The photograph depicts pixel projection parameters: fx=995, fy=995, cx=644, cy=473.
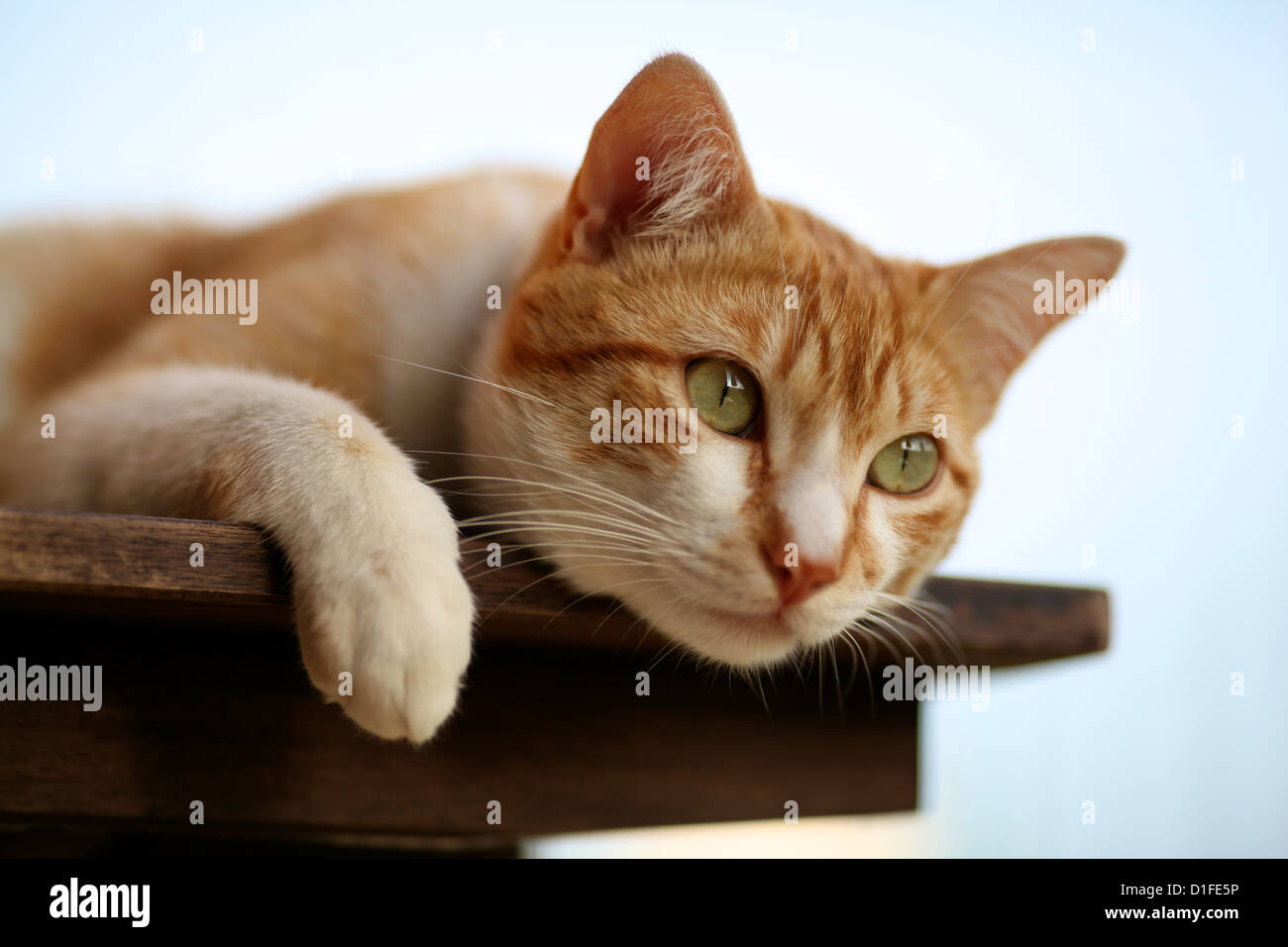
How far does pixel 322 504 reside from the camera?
913mm

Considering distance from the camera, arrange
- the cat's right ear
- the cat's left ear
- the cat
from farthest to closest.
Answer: the cat's left ear → the cat's right ear → the cat

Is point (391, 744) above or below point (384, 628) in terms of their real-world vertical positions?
below

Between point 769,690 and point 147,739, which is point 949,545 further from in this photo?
point 147,739

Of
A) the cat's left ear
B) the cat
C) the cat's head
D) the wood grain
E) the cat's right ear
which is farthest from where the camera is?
the cat's left ear

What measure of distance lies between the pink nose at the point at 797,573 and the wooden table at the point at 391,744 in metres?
Result: 0.19

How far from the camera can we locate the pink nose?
1005mm

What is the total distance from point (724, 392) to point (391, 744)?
555 mm

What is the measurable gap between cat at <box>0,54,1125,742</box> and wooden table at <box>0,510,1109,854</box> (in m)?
0.10

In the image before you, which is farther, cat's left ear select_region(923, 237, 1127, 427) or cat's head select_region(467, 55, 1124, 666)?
cat's left ear select_region(923, 237, 1127, 427)

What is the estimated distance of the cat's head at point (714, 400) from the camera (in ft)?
3.43
